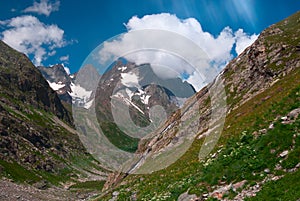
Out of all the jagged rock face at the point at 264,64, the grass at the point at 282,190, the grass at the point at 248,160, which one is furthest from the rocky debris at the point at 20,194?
the grass at the point at 282,190

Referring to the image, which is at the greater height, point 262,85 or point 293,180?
point 262,85

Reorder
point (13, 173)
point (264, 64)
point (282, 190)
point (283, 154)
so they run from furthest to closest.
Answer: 1. point (13, 173)
2. point (264, 64)
3. point (283, 154)
4. point (282, 190)

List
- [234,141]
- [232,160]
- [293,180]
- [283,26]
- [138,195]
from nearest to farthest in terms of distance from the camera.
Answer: [293,180], [232,160], [234,141], [138,195], [283,26]

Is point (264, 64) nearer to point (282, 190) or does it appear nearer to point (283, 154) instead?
point (283, 154)

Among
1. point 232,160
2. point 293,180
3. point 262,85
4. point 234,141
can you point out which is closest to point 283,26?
point 262,85

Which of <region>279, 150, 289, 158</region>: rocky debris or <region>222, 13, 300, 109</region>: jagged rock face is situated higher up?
<region>222, 13, 300, 109</region>: jagged rock face

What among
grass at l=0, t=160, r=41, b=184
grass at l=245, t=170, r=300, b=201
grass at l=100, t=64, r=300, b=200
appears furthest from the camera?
grass at l=0, t=160, r=41, b=184

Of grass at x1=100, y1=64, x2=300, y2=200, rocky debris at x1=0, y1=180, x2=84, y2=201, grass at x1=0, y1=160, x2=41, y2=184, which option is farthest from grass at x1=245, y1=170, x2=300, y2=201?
grass at x1=0, y1=160, x2=41, y2=184

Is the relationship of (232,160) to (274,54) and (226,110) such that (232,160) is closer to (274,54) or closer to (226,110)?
(226,110)

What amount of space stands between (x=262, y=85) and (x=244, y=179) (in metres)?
40.6

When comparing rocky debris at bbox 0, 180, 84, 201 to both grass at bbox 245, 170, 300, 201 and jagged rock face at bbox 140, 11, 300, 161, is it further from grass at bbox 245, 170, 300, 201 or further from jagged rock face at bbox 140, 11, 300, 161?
grass at bbox 245, 170, 300, 201

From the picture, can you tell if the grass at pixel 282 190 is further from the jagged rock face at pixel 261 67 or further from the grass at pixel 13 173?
the grass at pixel 13 173

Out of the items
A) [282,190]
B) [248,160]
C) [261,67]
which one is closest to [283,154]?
[248,160]

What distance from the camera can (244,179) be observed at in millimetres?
25219
